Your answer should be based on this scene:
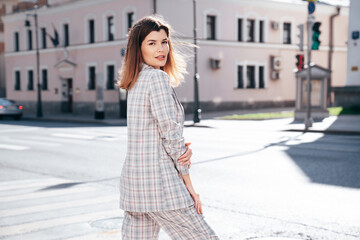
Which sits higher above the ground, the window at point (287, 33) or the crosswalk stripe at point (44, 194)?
the window at point (287, 33)

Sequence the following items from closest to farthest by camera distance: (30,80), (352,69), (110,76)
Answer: (352,69)
(110,76)
(30,80)

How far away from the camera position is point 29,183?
26.3 ft

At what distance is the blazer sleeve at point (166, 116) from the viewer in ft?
8.63

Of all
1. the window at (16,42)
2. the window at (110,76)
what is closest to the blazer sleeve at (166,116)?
the window at (110,76)

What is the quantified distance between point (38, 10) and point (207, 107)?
51.7 feet

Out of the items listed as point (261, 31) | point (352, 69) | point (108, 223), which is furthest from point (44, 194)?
point (261, 31)

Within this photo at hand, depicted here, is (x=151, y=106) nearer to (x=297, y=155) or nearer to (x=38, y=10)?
(x=297, y=155)

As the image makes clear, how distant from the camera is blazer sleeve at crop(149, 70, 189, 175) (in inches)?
104

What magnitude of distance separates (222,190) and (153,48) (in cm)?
454

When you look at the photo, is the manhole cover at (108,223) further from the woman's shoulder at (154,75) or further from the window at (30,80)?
the window at (30,80)

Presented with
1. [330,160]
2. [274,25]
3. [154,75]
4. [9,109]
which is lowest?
[9,109]

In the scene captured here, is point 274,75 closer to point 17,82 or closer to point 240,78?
point 240,78

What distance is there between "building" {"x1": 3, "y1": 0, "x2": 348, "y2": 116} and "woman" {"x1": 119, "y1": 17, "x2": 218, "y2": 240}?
2505cm

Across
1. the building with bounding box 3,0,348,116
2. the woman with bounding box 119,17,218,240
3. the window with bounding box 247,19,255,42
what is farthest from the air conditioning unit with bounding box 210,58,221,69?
the woman with bounding box 119,17,218,240
